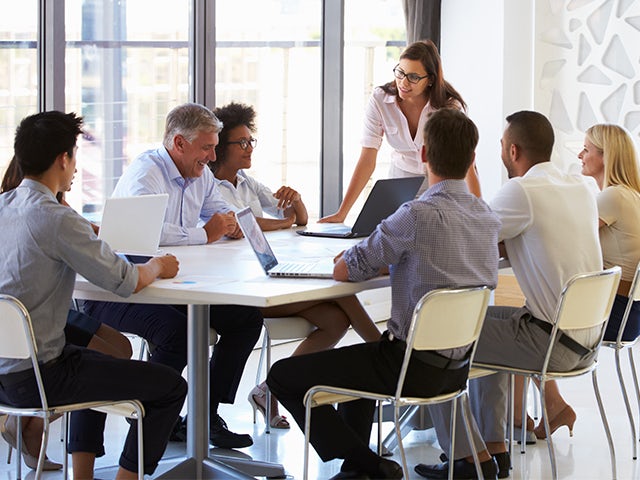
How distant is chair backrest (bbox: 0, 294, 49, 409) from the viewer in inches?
99.7

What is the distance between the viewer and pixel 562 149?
20.4 feet

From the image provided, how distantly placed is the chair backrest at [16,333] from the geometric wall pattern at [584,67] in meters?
4.30

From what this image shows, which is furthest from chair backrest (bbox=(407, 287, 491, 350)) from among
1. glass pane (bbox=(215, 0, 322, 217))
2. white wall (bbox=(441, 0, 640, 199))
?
white wall (bbox=(441, 0, 640, 199))

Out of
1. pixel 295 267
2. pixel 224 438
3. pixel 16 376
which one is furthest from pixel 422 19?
pixel 16 376

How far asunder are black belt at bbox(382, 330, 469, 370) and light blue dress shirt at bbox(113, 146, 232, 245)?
1063mm

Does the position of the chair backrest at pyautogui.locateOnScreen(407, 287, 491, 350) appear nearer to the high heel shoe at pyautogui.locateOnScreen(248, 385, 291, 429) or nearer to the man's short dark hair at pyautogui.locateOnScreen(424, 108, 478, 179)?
the man's short dark hair at pyautogui.locateOnScreen(424, 108, 478, 179)

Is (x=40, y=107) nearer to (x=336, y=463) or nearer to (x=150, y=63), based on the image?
(x=150, y=63)

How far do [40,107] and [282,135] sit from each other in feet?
5.83

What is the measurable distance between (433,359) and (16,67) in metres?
2.42

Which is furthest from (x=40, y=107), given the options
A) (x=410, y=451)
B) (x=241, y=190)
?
(x=410, y=451)

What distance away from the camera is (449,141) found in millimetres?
2943

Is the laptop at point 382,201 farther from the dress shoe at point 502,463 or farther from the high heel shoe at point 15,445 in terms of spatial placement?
the high heel shoe at point 15,445

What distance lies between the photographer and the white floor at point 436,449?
360cm

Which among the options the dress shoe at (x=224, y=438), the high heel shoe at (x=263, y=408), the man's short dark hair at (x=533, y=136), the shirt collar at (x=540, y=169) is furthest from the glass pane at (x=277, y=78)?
the shirt collar at (x=540, y=169)
